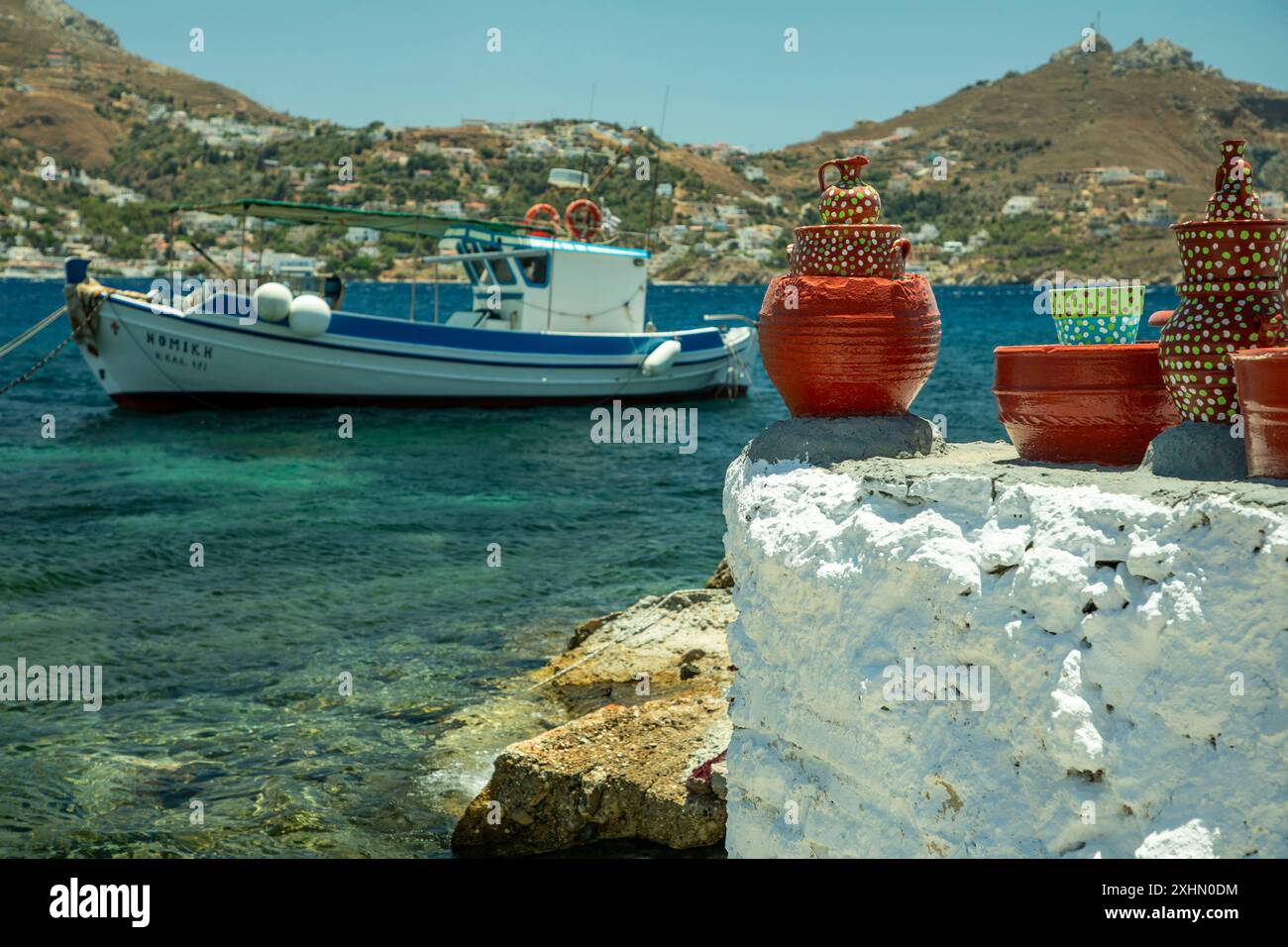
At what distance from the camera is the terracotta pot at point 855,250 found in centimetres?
379

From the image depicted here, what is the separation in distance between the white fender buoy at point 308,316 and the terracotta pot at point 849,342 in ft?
72.0

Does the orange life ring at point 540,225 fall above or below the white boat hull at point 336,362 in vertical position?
above

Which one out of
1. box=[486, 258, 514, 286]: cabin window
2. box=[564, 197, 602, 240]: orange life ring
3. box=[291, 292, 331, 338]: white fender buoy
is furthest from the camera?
box=[564, 197, 602, 240]: orange life ring

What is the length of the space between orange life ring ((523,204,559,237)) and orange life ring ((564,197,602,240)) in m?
0.34

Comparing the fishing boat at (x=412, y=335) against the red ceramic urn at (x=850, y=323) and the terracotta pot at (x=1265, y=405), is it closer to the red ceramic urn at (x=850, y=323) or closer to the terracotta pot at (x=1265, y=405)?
the red ceramic urn at (x=850, y=323)

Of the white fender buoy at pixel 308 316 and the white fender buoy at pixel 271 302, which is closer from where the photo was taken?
the white fender buoy at pixel 271 302

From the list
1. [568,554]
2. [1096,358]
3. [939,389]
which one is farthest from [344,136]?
[1096,358]

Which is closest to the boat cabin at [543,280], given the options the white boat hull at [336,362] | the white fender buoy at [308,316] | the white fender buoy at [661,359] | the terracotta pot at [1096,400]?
the white boat hull at [336,362]

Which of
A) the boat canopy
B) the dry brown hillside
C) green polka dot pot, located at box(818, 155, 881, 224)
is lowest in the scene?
green polka dot pot, located at box(818, 155, 881, 224)

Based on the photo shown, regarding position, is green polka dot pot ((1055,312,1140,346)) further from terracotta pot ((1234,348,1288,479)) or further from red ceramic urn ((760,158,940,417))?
terracotta pot ((1234,348,1288,479))

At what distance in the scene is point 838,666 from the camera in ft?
10.9

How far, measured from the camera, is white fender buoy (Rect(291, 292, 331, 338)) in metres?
24.4

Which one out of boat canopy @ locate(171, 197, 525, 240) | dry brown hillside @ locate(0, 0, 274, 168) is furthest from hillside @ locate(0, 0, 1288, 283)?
boat canopy @ locate(171, 197, 525, 240)
